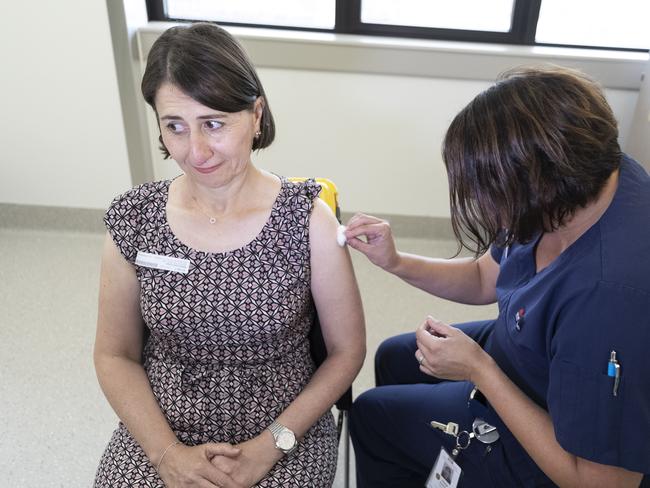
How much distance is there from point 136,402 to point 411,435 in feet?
2.01

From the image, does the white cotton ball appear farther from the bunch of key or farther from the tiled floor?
the tiled floor

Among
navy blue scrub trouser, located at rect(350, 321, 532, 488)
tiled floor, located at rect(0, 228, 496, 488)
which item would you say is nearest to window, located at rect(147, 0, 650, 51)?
tiled floor, located at rect(0, 228, 496, 488)

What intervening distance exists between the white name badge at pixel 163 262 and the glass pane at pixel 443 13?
2021mm

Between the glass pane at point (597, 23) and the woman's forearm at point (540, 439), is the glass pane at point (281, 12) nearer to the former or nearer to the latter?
the glass pane at point (597, 23)

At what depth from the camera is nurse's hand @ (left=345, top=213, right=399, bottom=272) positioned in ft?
4.12

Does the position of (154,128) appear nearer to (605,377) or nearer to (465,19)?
(465,19)

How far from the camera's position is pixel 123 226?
1229 millimetres

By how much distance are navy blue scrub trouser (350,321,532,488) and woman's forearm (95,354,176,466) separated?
46 cm

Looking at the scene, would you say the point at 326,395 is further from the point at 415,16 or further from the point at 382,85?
the point at 415,16

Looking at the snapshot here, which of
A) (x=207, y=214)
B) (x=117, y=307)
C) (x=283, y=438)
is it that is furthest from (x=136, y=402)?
(x=207, y=214)

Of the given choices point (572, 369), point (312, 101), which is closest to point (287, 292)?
point (572, 369)

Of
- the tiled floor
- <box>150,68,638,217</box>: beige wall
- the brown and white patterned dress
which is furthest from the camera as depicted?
<box>150,68,638,217</box>: beige wall

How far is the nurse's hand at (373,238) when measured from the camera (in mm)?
1255

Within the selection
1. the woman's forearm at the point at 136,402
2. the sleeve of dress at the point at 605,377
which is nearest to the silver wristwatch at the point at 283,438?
the woman's forearm at the point at 136,402
